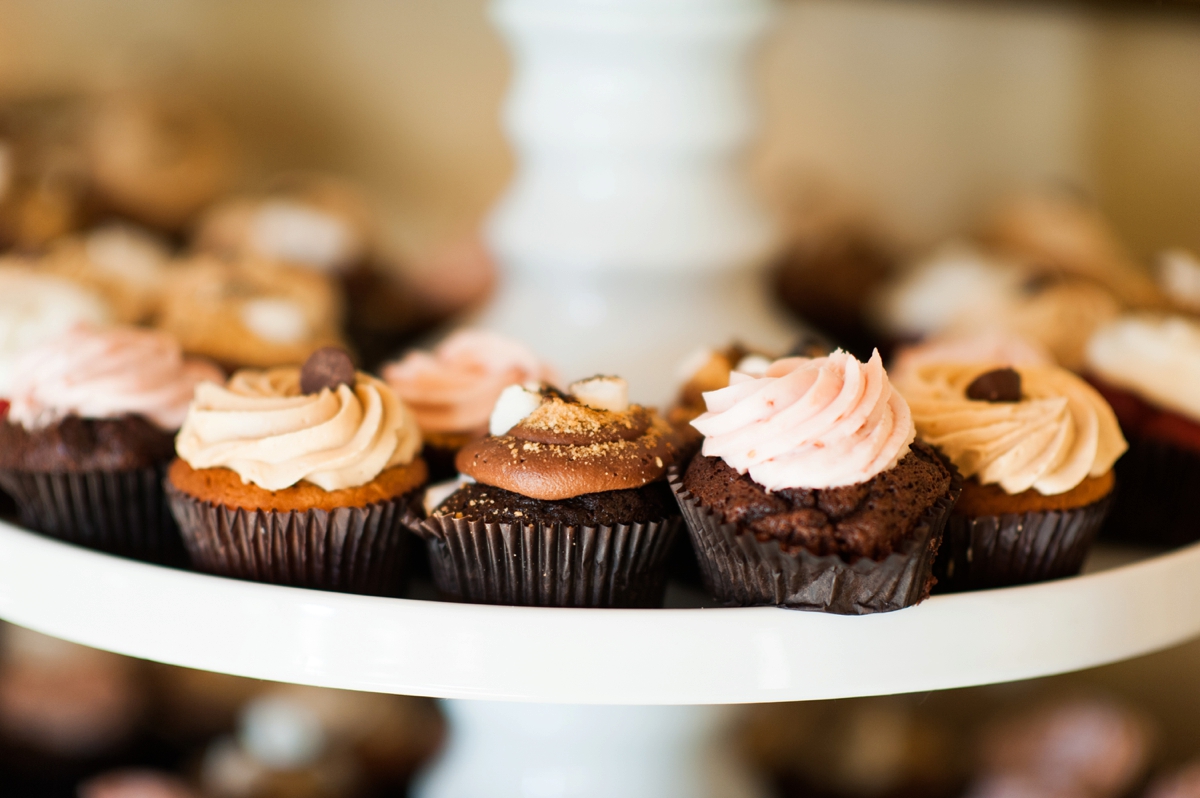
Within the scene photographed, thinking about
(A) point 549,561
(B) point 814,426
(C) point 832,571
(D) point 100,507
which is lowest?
(D) point 100,507

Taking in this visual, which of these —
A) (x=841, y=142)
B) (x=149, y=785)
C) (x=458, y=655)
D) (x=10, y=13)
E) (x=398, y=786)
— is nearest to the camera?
(x=458, y=655)

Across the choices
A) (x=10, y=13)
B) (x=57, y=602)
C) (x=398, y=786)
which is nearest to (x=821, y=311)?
(x=398, y=786)

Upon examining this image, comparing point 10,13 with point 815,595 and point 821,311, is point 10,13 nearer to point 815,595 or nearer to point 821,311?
point 821,311

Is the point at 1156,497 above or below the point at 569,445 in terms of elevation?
below

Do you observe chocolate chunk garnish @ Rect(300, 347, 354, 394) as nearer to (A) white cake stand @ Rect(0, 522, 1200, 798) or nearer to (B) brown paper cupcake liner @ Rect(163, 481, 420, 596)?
(B) brown paper cupcake liner @ Rect(163, 481, 420, 596)

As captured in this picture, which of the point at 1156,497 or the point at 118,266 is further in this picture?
the point at 118,266

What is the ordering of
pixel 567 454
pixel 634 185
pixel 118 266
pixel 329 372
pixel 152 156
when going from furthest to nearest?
pixel 152 156
pixel 118 266
pixel 634 185
pixel 329 372
pixel 567 454

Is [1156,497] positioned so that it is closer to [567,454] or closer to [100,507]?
[567,454]

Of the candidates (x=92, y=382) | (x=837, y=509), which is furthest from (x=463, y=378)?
(x=837, y=509)
